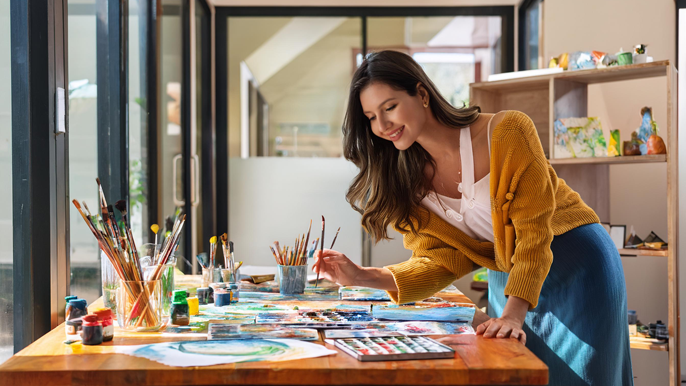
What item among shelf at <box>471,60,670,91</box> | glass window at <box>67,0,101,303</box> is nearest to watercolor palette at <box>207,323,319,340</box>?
glass window at <box>67,0,101,303</box>

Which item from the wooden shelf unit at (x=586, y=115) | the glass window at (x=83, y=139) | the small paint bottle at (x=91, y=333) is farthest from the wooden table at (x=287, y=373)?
the wooden shelf unit at (x=586, y=115)

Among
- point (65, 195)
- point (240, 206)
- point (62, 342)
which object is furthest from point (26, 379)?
point (240, 206)

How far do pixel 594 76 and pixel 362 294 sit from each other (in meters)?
1.80

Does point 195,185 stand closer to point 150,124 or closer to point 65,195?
point 150,124

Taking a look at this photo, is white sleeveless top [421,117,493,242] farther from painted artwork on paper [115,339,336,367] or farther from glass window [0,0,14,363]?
glass window [0,0,14,363]

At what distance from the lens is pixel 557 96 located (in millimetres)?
2963

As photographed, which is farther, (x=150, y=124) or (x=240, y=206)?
(x=240, y=206)

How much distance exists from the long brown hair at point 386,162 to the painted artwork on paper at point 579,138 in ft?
4.72

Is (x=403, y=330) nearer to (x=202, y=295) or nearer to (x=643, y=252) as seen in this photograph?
(x=202, y=295)

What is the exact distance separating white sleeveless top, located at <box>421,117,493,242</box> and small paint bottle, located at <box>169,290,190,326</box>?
71 cm

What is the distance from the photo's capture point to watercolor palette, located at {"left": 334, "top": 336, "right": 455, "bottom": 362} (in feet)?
3.44

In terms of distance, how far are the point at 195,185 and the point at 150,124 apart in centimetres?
94

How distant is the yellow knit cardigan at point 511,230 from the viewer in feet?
4.42

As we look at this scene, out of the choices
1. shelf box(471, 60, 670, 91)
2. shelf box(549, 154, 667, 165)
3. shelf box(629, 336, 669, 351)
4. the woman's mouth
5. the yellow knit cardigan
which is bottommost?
shelf box(629, 336, 669, 351)
